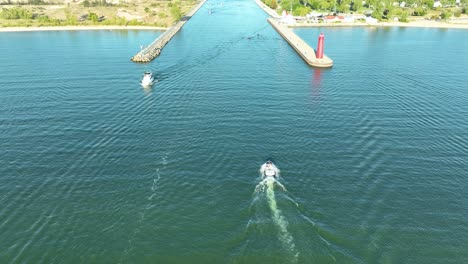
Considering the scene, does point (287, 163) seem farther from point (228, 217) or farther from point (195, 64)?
point (195, 64)

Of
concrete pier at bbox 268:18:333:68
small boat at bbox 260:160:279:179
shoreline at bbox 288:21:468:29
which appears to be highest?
shoreline at bbox 288:21:468:29

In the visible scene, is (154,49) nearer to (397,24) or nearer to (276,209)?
(276,209)

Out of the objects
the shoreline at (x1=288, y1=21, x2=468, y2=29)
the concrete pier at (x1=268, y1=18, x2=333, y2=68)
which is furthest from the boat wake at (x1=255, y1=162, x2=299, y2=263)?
the shoreline at (x1=288, y1=21, x2=468, y2=29)

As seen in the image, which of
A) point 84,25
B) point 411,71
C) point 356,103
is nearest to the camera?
point 356,103

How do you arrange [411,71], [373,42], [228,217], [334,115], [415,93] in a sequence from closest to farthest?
[228,217]
[334,115]
[415,93]
[411,71]
[373,42]

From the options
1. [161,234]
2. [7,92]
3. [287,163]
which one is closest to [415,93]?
[287,163]

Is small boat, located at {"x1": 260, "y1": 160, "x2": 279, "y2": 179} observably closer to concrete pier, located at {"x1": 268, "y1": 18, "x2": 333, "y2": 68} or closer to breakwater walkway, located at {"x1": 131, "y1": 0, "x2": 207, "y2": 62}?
concrete pier, located at {"x1": 268, "y1": 18, "x2": 333, "y2": 68}
